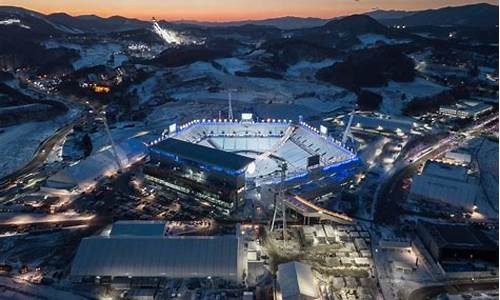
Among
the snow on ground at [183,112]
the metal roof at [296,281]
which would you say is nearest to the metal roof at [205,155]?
the metal roof at [296,281]

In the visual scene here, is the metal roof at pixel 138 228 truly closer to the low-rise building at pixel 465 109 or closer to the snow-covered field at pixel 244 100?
the snow-covered field at pixel 244 100

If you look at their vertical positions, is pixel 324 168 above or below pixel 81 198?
above

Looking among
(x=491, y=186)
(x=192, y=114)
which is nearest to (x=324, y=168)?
(x=491, y=186)

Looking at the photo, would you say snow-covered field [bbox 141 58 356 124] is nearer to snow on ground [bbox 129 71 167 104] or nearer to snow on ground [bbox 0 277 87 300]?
snow on ground [bbox 129 71 167 104]

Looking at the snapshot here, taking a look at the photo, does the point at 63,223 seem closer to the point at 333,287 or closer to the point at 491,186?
the point at 333,287

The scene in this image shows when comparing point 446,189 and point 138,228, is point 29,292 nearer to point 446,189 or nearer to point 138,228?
point 138,228

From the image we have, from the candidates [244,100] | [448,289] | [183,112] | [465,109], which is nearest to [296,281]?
[448,289]
